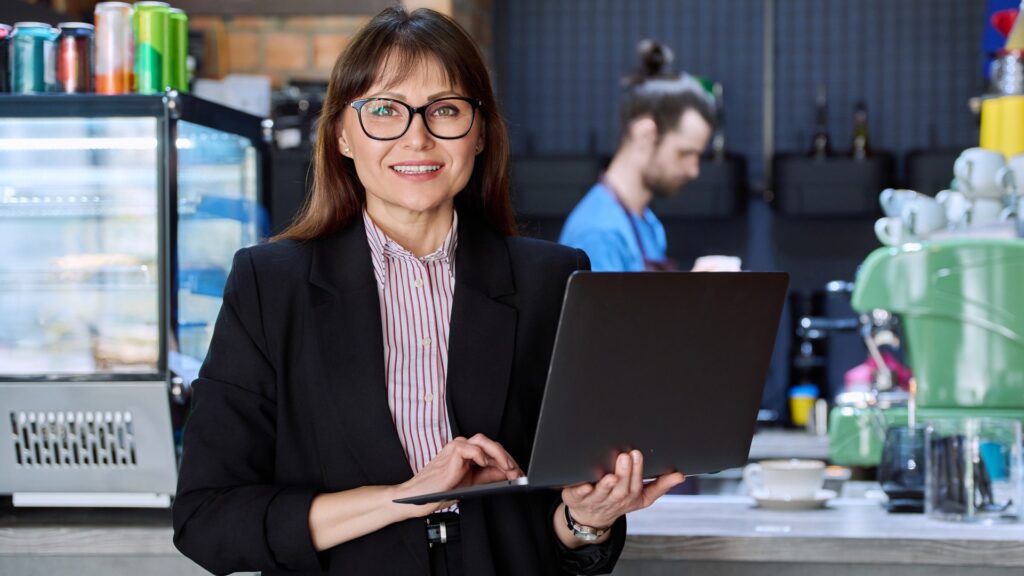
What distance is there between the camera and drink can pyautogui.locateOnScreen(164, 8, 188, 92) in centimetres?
220

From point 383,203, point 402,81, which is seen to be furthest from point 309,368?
point 402,81

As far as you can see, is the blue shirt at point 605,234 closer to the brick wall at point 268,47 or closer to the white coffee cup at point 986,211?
the white coffee cup at point 986,211

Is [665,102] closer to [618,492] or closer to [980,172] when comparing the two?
[980,172]

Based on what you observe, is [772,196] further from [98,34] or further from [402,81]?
[402,81]

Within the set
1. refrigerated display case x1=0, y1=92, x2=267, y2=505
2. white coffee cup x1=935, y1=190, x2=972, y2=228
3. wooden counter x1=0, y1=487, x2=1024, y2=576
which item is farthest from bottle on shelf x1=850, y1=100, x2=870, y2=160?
refrigerated display case x1=0, y1=92, x2=267, y2=505

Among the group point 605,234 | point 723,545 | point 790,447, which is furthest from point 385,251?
point 790,447

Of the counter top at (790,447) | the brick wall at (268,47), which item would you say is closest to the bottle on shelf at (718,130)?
the counter top at (790,447)

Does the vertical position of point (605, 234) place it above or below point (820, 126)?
below

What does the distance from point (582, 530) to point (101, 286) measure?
1.11 m

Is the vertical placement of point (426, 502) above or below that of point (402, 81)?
below

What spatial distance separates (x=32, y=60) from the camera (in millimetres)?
2129

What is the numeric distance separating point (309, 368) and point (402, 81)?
0.33 metres

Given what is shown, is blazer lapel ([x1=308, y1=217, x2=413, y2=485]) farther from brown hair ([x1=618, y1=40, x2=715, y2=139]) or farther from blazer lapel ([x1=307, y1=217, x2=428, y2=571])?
brown hair ([x1=618, y1=40, x2=715, y2=139])

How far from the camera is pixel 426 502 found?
1.27 meters
